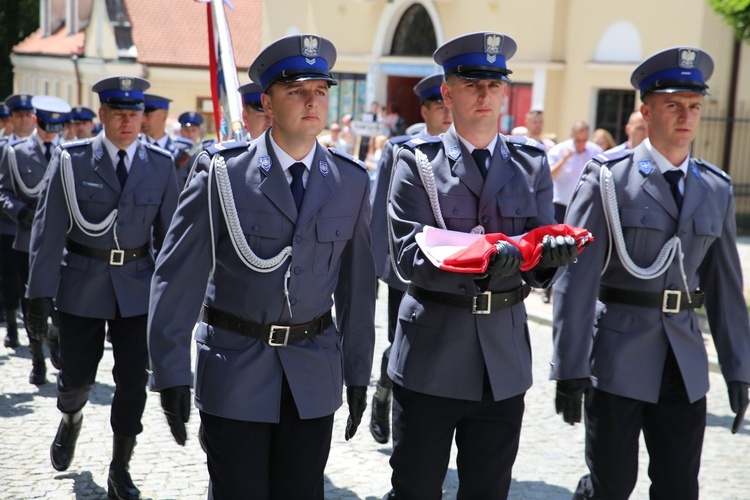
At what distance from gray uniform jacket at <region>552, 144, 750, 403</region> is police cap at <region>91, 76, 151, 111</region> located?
2858 mm

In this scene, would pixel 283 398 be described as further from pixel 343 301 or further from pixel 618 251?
pixel 618 251

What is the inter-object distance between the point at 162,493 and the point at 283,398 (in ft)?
7.06

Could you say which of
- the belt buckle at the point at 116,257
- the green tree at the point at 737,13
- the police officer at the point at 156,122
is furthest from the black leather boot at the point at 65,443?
the green tree at the point at 737,13

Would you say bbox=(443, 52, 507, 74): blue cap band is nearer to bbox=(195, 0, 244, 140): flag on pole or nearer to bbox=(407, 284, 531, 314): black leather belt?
bbox=(407, 284, 531, 314): black leather belt

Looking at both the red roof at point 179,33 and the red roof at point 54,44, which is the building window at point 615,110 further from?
the red roof at point 54,44

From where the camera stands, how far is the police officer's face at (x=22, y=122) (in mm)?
11812

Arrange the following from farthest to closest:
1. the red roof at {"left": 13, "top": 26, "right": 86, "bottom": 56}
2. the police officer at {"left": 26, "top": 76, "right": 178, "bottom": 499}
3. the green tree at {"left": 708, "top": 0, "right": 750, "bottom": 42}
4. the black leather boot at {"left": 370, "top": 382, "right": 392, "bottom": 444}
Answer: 1. the red roof at {"left": 13, "top": 26, "right": 86, "bottom": 56}
2. the green tree at {"left": 708, "top": 0, "right": 750, "bottom": 42}
3. the black leather boot at {"left": 370, "top": 382, "right": 392, "bottom": 444}
4. the police officer at {"left": 26, "top": 76, "right": 178, "bottom": 499}

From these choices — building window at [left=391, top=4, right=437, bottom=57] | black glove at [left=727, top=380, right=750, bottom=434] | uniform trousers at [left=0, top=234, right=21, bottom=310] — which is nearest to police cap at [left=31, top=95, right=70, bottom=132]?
uniform trousers at [left=0, top=234, right=21, bottom=310]

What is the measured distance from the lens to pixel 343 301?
436cm

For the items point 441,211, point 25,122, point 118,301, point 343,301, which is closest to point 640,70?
point 441,211

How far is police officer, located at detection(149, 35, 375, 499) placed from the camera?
4.00m

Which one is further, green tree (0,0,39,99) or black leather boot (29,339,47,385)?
green tree (0,0,39,99)

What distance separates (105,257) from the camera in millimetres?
6238

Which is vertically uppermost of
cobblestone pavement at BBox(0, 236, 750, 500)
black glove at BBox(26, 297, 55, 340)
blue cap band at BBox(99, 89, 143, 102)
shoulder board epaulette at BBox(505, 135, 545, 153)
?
blue cap band at BBox(99, 89, 143, 102)
